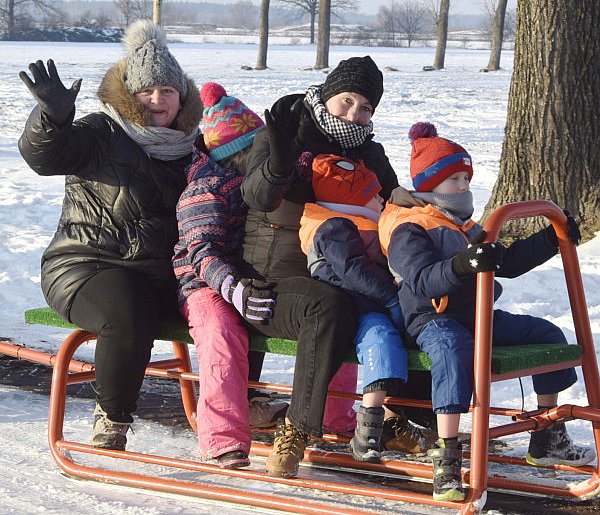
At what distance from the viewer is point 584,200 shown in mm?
7375

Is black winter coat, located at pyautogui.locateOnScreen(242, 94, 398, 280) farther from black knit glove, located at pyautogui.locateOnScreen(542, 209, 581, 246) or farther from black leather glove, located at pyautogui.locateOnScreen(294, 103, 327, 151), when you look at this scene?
black knit glove, located at pyautogui.locateOnScreen(542, 209, 581, 246)

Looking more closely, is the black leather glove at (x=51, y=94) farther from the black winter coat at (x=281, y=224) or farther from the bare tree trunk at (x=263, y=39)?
the bare tree trunk at (x=263, y=39)

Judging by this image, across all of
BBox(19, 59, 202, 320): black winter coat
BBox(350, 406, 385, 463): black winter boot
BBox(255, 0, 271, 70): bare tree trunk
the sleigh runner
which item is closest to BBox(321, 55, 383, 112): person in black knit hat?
the sleigh runner

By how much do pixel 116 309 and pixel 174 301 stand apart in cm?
38

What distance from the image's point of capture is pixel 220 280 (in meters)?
3.92

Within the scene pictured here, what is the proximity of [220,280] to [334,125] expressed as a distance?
0.71 m

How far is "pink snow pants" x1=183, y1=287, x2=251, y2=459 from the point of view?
380cm

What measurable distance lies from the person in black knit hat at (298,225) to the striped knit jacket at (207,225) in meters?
0.08

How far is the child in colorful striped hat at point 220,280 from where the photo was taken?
3.81 meters

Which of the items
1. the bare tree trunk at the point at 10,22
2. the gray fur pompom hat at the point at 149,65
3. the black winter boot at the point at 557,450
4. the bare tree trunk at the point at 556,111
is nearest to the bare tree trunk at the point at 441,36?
the bare tree trunk at the point at 10,22

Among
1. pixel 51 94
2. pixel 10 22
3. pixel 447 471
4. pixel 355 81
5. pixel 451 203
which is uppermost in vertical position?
pixel 355 81

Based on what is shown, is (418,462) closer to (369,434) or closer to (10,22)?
(369,434)

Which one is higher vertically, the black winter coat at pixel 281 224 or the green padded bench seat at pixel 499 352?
the black winter coat at pixel 281 224

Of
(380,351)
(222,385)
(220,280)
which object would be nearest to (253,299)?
A: (220,280)
